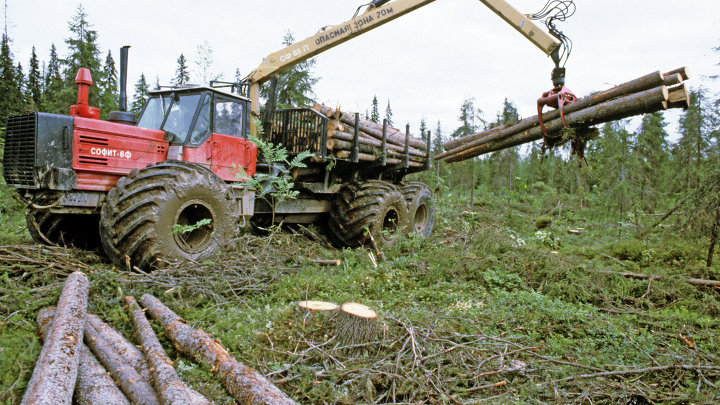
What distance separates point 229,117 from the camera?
6.73 meters

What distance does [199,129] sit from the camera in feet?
20.7

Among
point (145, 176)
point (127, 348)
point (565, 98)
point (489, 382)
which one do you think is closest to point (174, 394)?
point (127, 348)

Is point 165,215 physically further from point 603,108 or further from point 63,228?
point 603,108

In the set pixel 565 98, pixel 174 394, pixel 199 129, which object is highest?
pixel 565 98

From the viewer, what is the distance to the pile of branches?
294 cm

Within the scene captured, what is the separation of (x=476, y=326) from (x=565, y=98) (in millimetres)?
4071

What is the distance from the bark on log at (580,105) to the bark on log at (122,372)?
20.5 feet

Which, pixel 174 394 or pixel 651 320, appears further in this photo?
pixel 651 320

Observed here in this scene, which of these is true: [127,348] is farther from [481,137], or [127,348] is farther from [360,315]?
[481,137]

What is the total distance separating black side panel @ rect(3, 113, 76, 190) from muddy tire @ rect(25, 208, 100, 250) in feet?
1.71

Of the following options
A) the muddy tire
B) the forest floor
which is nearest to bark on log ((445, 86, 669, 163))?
the forest floor

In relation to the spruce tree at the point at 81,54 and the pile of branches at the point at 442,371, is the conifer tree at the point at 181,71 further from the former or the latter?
the pile of branches at the point at 442,371

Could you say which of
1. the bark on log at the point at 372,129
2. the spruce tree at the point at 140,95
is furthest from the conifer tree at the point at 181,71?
the bark on log at the point at 372,129

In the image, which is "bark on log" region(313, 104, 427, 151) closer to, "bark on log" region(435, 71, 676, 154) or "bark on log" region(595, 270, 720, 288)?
"bark on log" region(435, 71, 676, 154)
